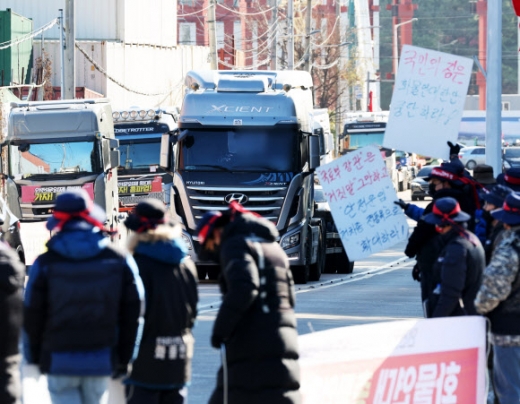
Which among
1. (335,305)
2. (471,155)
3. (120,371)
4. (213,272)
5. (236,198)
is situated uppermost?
(120,371)

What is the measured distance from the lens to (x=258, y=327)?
7.69m

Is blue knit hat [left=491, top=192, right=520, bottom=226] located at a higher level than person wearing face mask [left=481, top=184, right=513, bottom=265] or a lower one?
higher

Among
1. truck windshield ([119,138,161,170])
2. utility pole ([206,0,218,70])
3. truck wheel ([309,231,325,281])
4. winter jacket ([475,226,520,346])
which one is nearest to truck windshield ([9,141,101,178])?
truck windshield ([119,138,161,170])

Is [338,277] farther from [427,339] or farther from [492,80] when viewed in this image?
[427,339]

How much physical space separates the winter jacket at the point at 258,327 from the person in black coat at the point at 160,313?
0.37m

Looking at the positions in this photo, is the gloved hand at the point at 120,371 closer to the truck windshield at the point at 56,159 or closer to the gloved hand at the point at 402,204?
the gloved hand at the point at 402,204

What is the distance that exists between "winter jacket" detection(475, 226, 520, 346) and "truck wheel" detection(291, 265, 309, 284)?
47.7ft

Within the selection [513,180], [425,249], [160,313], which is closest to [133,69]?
[513,180]

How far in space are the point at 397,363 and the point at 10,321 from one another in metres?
2.62

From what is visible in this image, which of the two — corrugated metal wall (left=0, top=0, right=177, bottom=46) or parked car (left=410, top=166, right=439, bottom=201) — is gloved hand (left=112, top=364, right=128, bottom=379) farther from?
corrugated metal wall (left=0, top=0, right=177, bottom=46)

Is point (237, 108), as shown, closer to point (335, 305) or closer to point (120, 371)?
point (335, 305)

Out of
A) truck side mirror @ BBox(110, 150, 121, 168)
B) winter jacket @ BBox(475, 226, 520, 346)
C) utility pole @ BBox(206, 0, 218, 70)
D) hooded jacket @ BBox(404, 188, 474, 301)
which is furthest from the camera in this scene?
utility pole @ BBox(206, 0, 218, 70)

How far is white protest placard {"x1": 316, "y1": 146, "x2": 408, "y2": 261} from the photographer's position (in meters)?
12.4

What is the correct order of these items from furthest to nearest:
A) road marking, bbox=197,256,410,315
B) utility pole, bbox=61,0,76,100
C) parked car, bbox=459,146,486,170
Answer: parked car, bbox=459,146,486,170, utility pole, bbox=61,0,76,100, road marking, bbox=197,256,410,315
